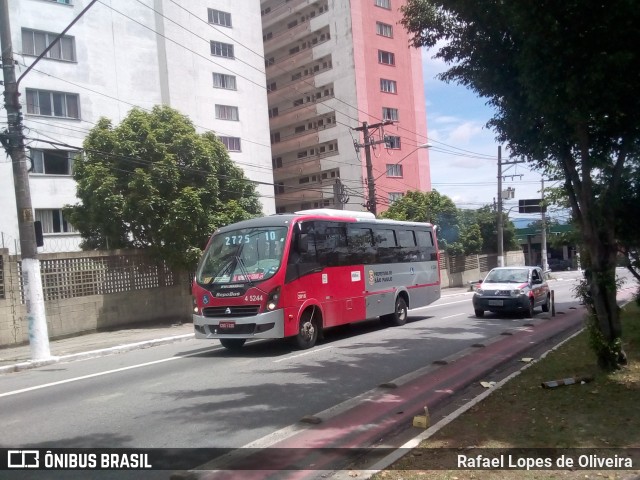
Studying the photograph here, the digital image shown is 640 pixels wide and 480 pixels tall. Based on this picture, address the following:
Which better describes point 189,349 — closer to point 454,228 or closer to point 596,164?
point 596,164

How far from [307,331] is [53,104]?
72.9 ft

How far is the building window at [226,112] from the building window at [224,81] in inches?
50.9

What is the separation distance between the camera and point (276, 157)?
53.0m

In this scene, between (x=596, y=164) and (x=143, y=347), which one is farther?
(x=143, y=347)

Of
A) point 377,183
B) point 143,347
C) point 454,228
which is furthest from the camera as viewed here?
point 377,183

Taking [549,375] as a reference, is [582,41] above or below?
above

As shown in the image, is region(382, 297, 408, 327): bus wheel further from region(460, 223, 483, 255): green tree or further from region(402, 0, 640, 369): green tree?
region(460, 223, 483, 255): green tree

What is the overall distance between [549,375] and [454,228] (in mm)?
32847

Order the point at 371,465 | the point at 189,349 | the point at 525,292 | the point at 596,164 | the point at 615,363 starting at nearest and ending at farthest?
the point at 371,465
the point at 615,363
the point at 596,164
the point at 189,349
the point at 525,292

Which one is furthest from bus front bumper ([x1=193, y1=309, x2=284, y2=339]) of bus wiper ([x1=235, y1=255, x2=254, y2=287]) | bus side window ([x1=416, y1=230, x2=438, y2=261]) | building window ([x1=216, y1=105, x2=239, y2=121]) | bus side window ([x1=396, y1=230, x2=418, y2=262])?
building window ([x1=216, y1=105, x2=239, y2=121])

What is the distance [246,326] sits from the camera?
11.8 metres

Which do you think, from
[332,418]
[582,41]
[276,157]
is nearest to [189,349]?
[332,418]

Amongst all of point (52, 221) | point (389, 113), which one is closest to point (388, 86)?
point (389, 113)

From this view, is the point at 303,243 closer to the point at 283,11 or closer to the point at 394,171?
the point at 394,171
